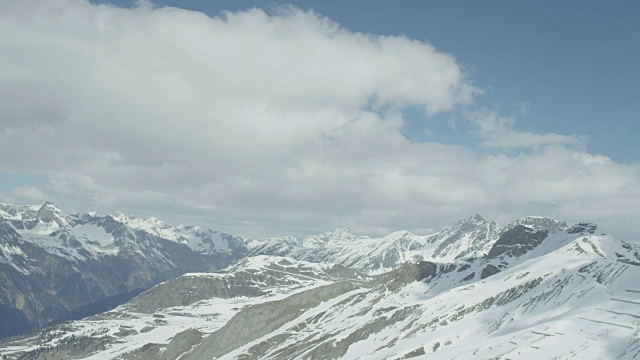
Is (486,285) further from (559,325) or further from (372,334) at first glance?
(559,325)

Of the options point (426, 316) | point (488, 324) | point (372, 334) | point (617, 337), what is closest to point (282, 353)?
point (372, 334)

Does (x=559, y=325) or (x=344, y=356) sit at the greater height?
(x=559, y=325)

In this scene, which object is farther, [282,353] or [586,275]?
[282,353]

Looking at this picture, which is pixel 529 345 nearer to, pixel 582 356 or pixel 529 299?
pixel 582 356

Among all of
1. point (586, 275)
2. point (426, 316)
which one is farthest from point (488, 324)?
point (426, 316)

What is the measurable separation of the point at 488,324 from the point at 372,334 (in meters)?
62.1

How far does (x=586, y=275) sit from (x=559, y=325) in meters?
57.5

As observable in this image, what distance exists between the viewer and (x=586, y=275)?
5005 inches

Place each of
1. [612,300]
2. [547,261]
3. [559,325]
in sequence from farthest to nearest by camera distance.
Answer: [547,261] → [612,300] → [559,325]

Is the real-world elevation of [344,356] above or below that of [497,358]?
below

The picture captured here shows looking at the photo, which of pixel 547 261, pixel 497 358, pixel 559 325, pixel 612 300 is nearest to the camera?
pixel 497 358

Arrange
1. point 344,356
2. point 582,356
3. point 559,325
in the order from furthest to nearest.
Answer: point 344,356 < point 559,325 < point 582,356

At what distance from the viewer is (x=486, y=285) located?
180375 mm

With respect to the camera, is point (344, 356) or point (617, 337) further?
point (344, 356)
